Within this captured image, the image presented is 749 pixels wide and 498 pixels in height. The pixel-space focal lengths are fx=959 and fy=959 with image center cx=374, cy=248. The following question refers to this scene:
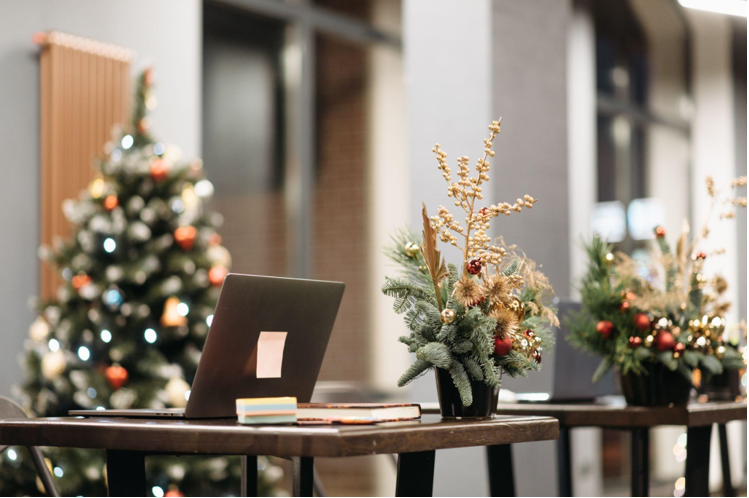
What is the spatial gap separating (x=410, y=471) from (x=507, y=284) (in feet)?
1.35

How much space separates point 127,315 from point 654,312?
2.09m

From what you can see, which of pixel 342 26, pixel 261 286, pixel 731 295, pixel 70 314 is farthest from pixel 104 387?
pixel 731 295

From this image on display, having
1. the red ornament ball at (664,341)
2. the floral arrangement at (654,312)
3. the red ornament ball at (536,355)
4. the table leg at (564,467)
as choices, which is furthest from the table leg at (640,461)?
the red ornament ball at (536,355)

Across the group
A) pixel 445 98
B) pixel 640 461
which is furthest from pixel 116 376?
pixel 640 461

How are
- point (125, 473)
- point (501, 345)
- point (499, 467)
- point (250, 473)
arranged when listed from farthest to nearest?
1. point (499, 467)
2. point (250, 473)
3. point (501, 345)
4. point (125, 473)

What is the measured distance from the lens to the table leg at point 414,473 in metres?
1.52

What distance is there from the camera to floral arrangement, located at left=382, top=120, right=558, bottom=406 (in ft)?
5.56

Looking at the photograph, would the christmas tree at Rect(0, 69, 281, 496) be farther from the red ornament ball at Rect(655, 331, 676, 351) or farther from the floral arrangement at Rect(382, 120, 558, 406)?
the floral arrangement at Rect(382, 120, 558, 406)

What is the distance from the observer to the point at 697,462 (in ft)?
7.57

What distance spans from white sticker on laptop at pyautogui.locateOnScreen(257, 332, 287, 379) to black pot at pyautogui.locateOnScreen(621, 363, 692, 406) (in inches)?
43.2

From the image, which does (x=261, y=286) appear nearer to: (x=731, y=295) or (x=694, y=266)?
(x=694, y=266)

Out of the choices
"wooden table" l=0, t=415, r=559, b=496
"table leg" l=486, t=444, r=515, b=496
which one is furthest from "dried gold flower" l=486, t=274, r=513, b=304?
"table leg" l=486, t=444, r=515, b=496

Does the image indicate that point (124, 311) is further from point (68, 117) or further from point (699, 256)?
point (699, 256)

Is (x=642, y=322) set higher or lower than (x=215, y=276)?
lower
